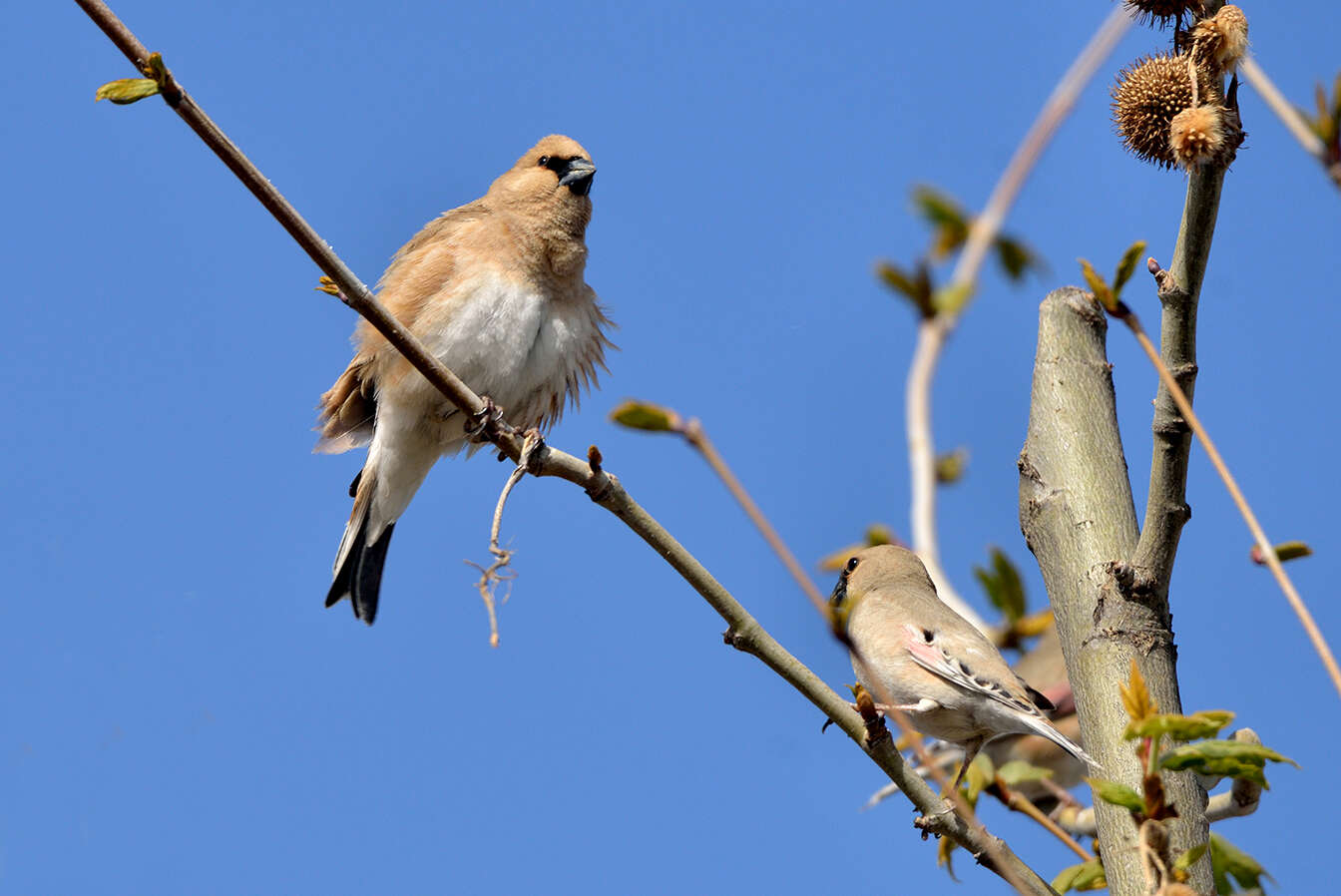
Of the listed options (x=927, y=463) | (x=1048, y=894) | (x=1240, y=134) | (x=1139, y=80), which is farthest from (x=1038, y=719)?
(x=927, y=463)

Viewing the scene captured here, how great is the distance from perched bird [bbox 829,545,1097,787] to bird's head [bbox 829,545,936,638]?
234 mm

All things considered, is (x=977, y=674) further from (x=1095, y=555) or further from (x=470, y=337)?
(x=470, y=337)

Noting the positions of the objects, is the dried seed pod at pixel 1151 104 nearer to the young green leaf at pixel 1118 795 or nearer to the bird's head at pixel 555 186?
the young green leaf at pixel 1118 795

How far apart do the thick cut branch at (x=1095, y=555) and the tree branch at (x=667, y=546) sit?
12.9 inches

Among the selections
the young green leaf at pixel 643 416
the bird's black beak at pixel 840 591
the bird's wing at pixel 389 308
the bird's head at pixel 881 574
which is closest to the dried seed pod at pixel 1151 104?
the young green leaf at pixel 643 416

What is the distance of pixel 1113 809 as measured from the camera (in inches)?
114

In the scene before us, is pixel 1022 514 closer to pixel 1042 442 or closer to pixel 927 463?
pixel 1042 442

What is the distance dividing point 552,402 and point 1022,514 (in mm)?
3165

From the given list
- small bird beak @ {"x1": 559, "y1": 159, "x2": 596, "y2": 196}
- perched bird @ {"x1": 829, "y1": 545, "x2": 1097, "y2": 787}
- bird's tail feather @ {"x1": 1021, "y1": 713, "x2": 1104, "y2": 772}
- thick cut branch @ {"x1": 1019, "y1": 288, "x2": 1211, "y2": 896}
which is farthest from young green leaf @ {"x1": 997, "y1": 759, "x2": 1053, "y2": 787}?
small bird beak @ {"x1": 559, "y1": 159, "x2": 596, "y2": 196}

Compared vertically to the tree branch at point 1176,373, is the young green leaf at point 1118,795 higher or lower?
lower

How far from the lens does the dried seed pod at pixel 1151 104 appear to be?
2.70 meters

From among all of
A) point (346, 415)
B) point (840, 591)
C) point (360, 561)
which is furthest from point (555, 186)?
point (840, 591)

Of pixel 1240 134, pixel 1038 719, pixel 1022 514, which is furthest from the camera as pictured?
pixel 1038 719

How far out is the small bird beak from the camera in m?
6.43
